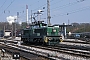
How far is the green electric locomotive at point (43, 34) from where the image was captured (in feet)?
96.4

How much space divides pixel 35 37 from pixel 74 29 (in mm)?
95585

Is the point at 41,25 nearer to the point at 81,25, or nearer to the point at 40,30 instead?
the point at 40,30

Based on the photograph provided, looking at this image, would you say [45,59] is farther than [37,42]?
No

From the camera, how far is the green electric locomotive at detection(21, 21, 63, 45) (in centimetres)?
2938

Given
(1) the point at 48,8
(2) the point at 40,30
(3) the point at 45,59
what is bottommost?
(3) the point at 45,59

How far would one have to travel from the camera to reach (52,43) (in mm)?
29641

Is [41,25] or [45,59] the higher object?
[41,25]

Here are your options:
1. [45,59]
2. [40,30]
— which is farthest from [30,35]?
[45,59]

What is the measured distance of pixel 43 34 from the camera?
30.4m

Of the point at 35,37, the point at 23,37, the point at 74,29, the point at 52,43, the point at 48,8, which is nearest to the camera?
the point at 52,43

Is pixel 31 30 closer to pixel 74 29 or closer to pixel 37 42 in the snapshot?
pixel 37 42

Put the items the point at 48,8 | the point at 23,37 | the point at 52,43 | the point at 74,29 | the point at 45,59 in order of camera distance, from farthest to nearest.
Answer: the point at 74,29 → the point at 48,8 → the point at 23,37 → the point at 52,43 → the point at 45,59

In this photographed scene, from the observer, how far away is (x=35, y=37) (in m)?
32.0

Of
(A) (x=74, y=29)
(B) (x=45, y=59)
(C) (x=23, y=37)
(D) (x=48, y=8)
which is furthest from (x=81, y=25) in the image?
(B) (x=45, y=59)
